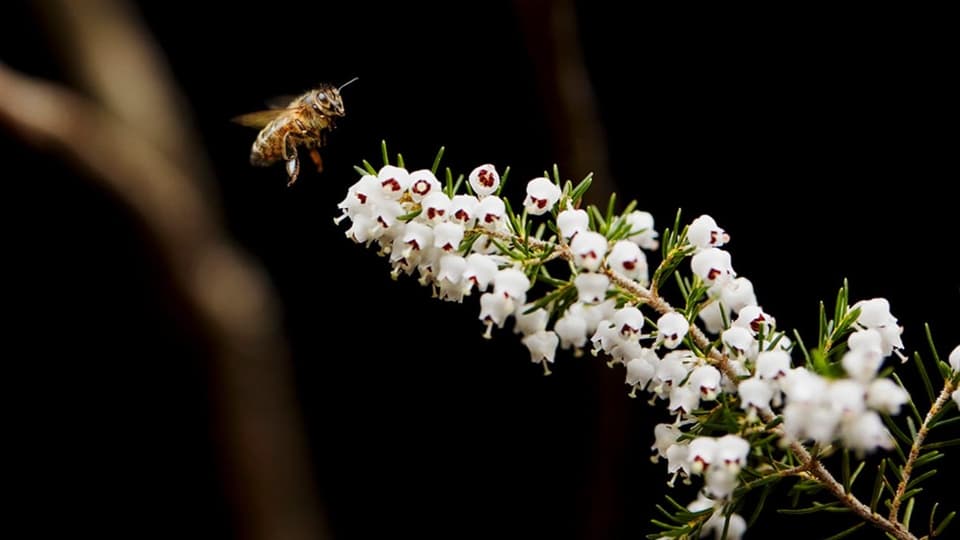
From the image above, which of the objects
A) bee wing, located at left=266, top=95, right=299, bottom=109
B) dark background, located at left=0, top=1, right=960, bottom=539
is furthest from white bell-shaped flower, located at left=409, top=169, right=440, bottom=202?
dark background, located at left=0, top=1, right=960, bottom=539

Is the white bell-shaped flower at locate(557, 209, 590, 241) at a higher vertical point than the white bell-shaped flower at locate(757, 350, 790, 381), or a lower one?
higher

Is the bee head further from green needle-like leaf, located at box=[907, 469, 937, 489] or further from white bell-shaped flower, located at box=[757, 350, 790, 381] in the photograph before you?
green needle-like leaf, located at box=[907, 469, 937, 489]

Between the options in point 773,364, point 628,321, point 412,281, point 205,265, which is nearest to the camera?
point 773,364

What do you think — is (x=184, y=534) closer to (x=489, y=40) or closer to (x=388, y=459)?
(x=388, y=459)

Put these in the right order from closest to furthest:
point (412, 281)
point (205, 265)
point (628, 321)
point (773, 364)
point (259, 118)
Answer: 1. point (773, 364)
2. point (628, 321)
3. point (259, 118)
4. point (412, 281)
5. point (205, 265)

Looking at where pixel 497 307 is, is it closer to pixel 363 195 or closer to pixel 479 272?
pixel 479 272

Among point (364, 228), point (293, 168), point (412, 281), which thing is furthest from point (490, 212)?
point (412, 281)

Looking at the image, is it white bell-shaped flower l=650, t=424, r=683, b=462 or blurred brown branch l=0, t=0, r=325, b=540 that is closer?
white bell-shaped flower l=650, t=424, r=683, b=462
